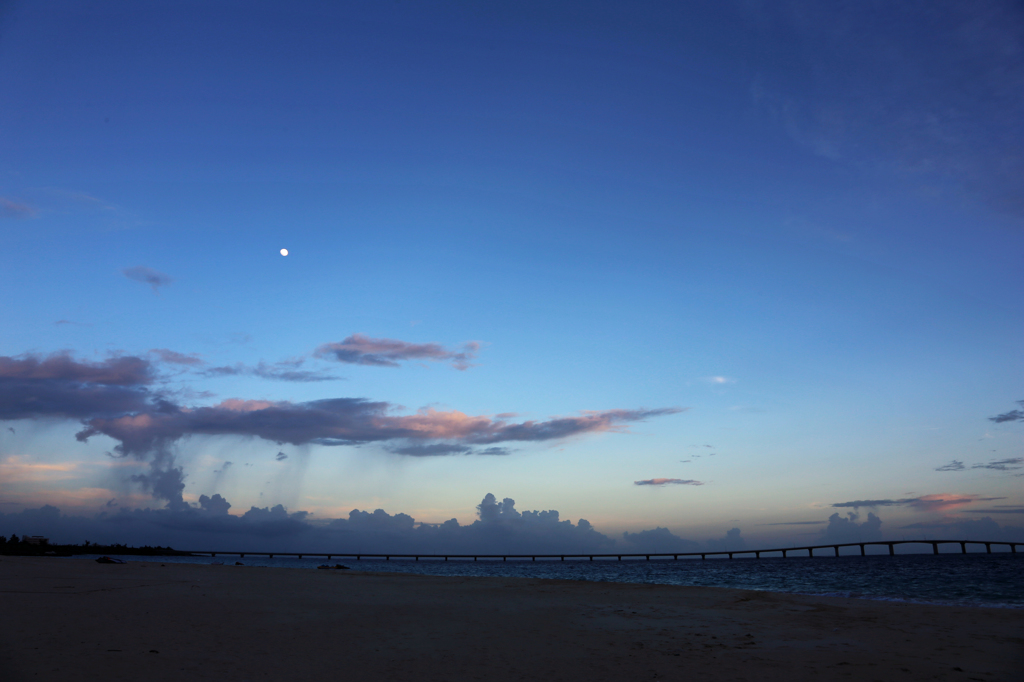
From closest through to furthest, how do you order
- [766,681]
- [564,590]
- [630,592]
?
Result: [766,681] < [630,592] < [564,590]

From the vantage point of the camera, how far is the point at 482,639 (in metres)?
13.2

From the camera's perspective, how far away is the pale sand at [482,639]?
9.56 metres

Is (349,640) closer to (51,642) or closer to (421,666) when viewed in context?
(421,666)

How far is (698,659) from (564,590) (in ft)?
60.9

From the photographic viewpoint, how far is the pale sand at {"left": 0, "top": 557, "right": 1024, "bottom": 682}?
31.4ft

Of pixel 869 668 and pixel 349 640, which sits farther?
pixel 349 640

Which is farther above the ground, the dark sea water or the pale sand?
the pale sand

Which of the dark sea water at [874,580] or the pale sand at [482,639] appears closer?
the pale sand at [482,639]

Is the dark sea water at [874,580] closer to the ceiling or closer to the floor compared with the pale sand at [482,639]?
closer to the floor

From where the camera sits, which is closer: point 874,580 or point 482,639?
point 482,639

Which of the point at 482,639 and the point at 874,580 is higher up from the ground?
the point at 482,639

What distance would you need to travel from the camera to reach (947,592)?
117 ft

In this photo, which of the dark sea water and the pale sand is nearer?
the pale sand

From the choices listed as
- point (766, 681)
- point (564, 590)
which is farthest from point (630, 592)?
point (766, 681)
